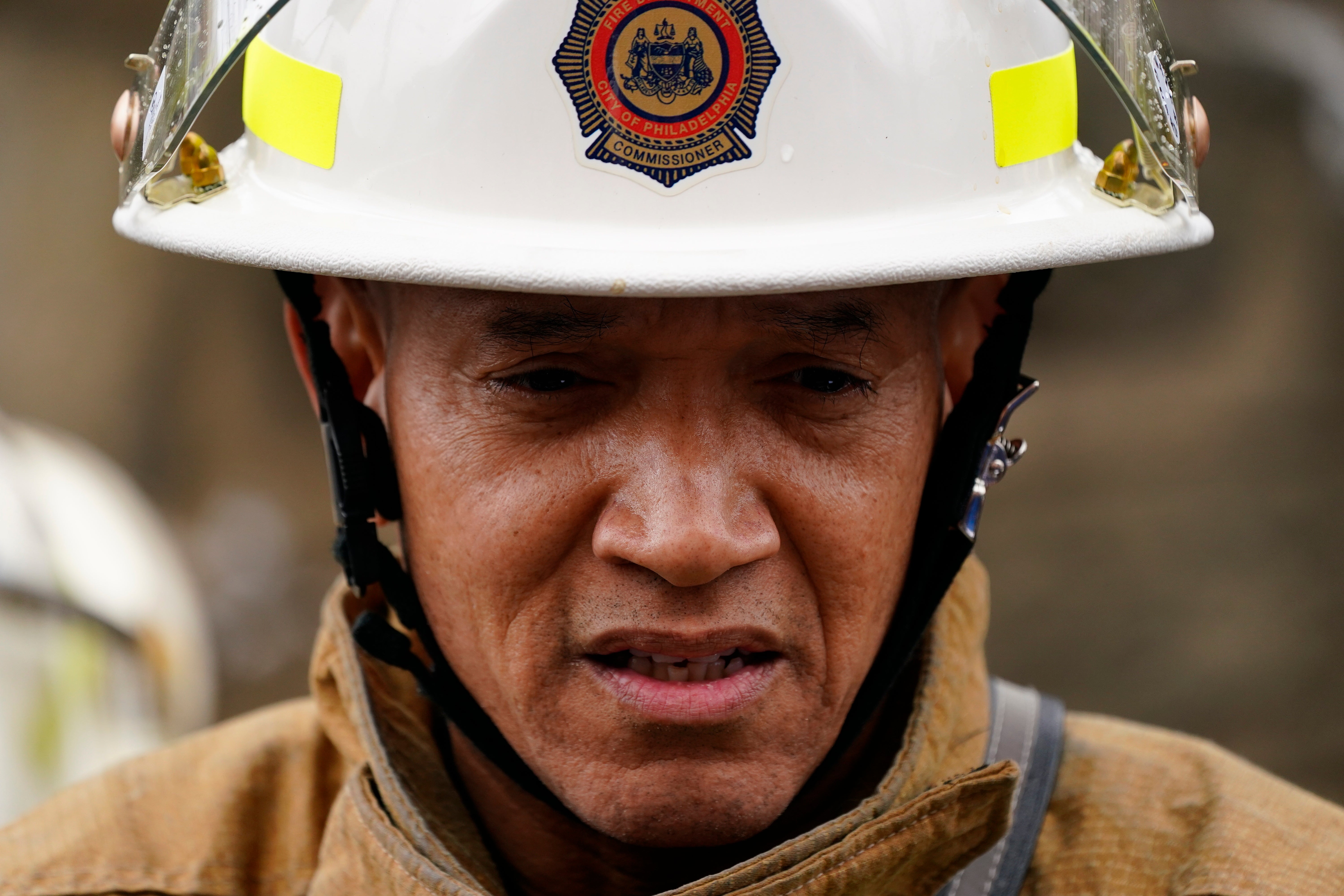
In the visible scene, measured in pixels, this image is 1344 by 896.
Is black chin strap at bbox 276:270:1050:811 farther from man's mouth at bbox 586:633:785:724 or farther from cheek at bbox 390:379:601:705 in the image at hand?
man's mouth at bbox 586:633:785:724

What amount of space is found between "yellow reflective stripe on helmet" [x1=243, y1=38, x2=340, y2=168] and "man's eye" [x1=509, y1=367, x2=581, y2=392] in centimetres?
41

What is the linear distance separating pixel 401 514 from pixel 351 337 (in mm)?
354

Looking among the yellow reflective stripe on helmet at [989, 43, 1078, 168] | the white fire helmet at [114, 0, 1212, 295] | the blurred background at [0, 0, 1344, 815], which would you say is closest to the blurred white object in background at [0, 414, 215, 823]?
the blurred background at [0, 0, 1344, 815]

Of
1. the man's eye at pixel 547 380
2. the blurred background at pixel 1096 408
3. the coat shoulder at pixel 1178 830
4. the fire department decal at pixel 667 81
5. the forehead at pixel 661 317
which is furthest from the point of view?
the blurred background at pixel 1096 408

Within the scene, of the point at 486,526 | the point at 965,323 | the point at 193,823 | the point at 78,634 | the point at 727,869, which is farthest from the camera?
the point at 78,634

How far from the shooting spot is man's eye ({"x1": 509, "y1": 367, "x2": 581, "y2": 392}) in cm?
181

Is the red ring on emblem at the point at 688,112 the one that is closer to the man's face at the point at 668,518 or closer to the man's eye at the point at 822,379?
the man's face at the point at 668,518

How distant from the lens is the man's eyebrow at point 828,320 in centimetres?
173

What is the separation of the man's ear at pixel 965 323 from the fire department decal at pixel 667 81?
63 centimetres

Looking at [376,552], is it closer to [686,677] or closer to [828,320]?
[686,677]

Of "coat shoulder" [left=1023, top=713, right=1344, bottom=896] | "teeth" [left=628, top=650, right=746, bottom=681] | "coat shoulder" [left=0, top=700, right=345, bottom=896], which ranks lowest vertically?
"coat shoulder" [left=0, top=700, right=345, bottom=896]

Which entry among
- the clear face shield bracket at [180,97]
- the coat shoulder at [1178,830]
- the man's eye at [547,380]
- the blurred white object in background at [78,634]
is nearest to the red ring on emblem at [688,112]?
the man's eye at [547,380]

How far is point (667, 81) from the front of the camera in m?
1.62

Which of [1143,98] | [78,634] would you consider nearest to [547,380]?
[1143,98]
